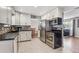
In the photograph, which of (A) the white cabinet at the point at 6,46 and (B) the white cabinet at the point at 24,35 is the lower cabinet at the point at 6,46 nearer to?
(A) the white cabinet at the point at 6,46

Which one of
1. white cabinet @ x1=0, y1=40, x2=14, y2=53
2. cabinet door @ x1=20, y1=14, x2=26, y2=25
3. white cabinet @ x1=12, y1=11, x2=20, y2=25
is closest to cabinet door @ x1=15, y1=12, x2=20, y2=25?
white cabinet @ x1=12, y1=11, x2=20, y2=25

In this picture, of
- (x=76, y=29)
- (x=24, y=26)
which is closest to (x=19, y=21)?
(x=24, y=26)

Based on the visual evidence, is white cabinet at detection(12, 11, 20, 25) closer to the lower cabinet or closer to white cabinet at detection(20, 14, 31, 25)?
white cabinet at detection(20, 14, 31, 25)

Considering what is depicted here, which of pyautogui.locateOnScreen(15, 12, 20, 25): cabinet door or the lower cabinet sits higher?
pyautogui.locateOnScreen(15, 12, 20, 25): cabinet door

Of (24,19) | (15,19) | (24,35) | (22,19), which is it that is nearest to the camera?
(15,19)

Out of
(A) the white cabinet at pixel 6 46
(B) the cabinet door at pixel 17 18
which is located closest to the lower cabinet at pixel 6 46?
(A) the white cabinet at pixel 6 46

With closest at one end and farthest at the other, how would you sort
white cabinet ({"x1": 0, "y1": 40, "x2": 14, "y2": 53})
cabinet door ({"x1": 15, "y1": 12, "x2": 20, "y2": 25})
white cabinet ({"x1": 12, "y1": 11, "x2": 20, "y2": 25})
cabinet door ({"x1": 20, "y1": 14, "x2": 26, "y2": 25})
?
white cabinet ({"x1": 0, "y1": 40, "x2": 14, "y2": 53}) < white cabinet ({"x1": 12, "y1": 11, "x2": 20, "y2": 25}) < cabinet door ({"x1": 15, "y1": 12, "x2": 20, "y2": 25}) < cabinet door ({"x1": 20, "y1": 14, "x2": 26, "y2": 25})

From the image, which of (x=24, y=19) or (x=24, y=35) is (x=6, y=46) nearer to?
(x=24, y=35)

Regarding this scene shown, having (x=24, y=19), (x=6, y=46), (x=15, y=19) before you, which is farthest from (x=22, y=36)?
(x=6, y=46)

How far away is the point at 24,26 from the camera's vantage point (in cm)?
760

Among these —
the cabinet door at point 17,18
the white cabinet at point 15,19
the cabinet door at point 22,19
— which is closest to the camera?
the white cabinet at point 15,19

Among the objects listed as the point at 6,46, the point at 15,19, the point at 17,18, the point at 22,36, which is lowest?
the point at 22,36
